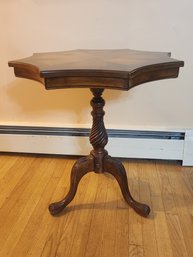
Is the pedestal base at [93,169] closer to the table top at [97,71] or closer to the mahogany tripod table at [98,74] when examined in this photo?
the mahogany tripod table at [98,74]

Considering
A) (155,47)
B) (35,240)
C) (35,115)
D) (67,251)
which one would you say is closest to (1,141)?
(35,115)

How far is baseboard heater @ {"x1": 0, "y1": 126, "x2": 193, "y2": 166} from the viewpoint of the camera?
1716 millimetres

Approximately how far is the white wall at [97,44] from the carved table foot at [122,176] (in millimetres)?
478

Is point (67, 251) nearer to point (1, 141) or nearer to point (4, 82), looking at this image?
point (1, 141)

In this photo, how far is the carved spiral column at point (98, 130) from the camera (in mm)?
1218

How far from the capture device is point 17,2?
5.08 feet

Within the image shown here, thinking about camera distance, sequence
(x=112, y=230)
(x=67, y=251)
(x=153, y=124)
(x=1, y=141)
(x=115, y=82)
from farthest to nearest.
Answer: (x=1, y=141), (x=153, y=124), (x=112, y=230), (x=67, y=251), (x=115, y=82)

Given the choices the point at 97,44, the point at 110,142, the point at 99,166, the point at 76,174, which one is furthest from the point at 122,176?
the point at 97,44

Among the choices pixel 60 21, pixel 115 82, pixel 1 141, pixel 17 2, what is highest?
pixel 17 2

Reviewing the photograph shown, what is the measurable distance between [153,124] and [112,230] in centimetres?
74

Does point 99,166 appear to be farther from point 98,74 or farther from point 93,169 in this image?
point 98,74

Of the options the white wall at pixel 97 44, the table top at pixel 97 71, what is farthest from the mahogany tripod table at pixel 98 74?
the white wall at pixel 97 44

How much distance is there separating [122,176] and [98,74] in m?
0.59

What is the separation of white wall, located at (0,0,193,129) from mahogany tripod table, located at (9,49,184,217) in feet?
1.38
